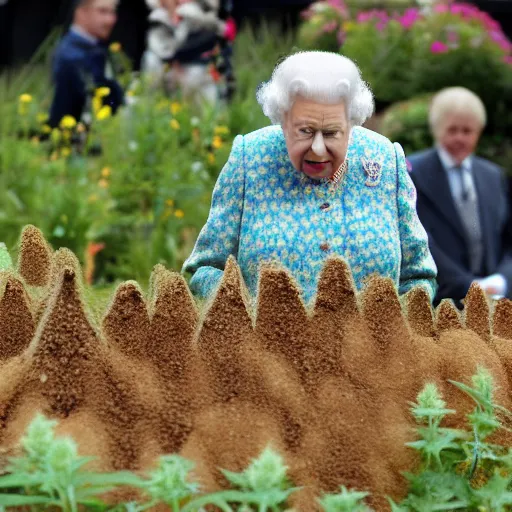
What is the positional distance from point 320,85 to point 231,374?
0.77 m

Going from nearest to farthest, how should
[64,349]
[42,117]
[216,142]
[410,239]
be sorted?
[64,349] < [410,239] < [216,142] < [42,117]

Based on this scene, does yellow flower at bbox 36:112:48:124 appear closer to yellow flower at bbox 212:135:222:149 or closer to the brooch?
yellow flower at bbox 212:135:222:149

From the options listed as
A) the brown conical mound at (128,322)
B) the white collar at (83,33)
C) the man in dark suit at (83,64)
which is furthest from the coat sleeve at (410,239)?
the white collar at (83,33)

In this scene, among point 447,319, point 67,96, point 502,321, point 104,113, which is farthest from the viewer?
point 67,96

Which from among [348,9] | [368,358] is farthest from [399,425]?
[348,9]

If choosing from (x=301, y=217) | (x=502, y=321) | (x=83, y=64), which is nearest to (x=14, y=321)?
(x=301, y=217)

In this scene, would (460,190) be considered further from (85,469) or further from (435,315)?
(85,469)

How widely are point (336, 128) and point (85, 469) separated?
1.04 m

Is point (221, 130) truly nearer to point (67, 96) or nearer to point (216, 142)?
point (216, 142)

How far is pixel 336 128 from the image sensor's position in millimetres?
3004

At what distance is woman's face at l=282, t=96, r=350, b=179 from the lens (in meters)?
2.99

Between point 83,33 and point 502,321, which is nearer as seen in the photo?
point 502,321

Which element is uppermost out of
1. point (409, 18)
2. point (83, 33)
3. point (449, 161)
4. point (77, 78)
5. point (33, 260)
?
point (409, 18)

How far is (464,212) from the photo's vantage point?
18.9 ft
